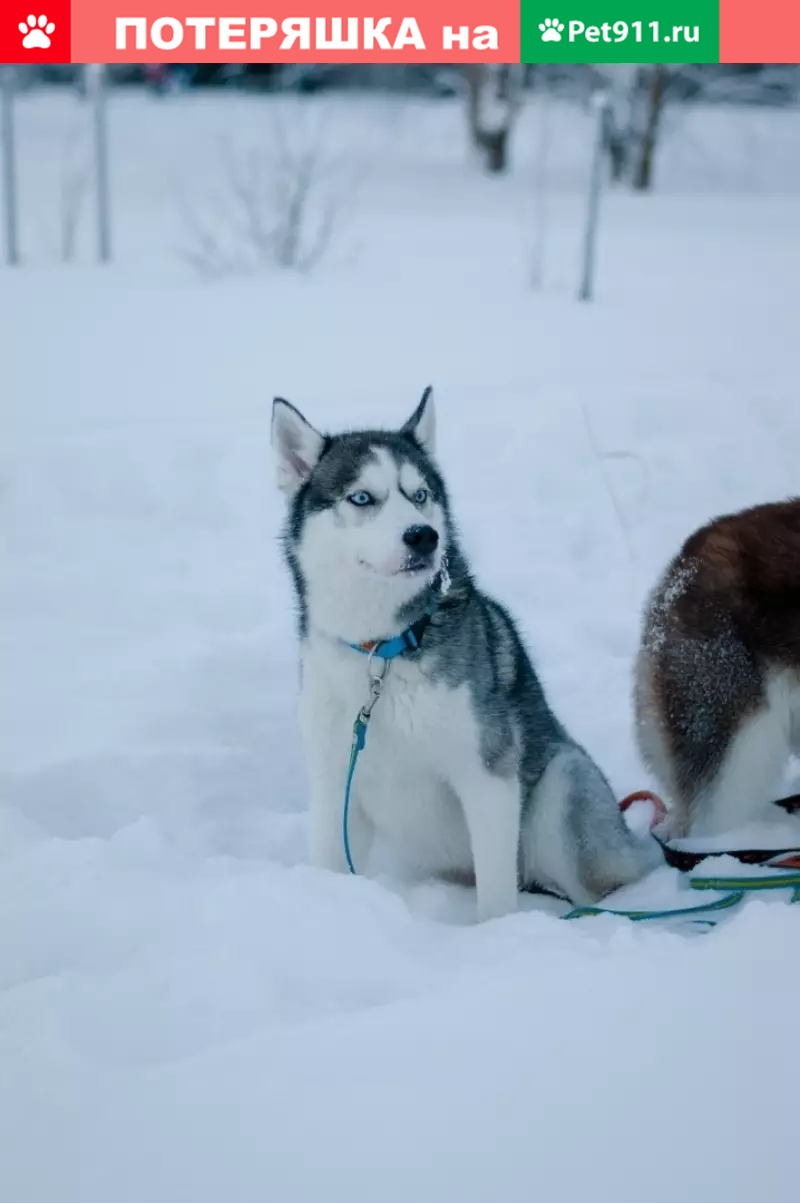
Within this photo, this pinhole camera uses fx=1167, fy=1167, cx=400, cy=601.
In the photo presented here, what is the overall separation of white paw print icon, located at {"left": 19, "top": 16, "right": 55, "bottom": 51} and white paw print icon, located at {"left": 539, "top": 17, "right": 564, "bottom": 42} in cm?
232

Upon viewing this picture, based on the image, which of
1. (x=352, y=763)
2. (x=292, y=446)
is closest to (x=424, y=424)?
(x=292, y=446)

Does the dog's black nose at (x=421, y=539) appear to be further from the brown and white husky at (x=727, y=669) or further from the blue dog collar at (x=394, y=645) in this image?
the brown and white husky at (x=727, y=669)

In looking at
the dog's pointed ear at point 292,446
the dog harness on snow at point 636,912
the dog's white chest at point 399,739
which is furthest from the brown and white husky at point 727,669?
the dog's pointed ear at point 292,446

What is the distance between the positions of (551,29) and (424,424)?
323 centimetres

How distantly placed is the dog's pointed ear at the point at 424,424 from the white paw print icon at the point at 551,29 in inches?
122

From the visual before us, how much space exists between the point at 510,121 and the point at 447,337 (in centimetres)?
1063

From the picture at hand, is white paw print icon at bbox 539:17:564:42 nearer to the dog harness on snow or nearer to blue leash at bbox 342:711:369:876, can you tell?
the dog harness on snow

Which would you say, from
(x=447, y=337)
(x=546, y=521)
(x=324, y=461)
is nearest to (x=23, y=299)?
(x=447, y=337)

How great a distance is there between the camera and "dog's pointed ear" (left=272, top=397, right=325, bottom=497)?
3016mm

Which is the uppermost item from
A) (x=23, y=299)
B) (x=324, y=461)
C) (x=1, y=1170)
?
(x=23, y=299)

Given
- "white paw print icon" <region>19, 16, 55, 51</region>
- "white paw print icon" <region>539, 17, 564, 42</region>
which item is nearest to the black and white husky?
"white paw print icon" <region>539, 17, 564, 42</region>

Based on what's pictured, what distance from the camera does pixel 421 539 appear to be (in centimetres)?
271

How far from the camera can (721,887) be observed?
9.98ft

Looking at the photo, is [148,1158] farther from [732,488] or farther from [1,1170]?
[732,488]
